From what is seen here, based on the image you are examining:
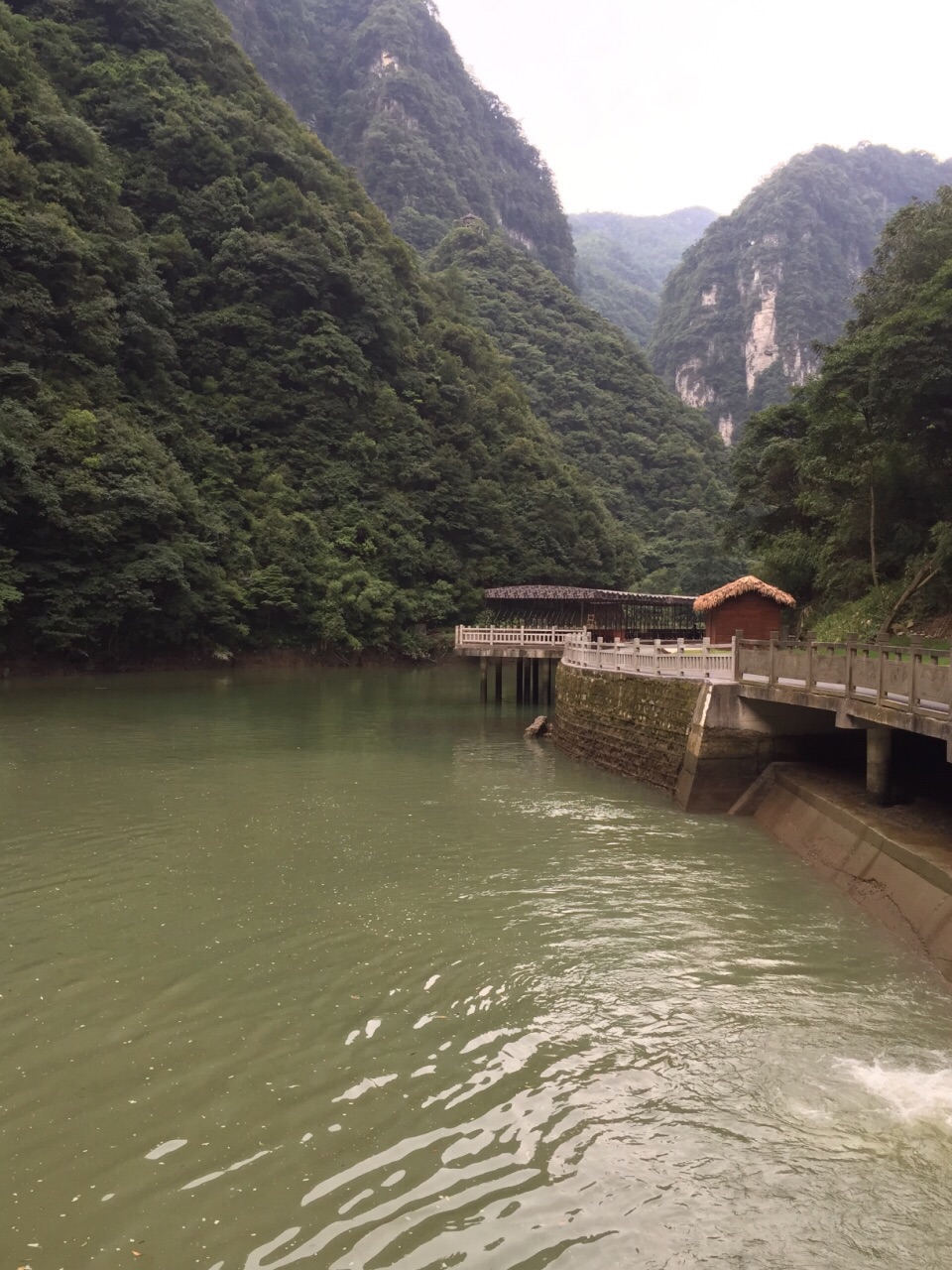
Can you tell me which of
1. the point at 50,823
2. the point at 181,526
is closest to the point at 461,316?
the point at 181,526

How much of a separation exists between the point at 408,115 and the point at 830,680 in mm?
158401

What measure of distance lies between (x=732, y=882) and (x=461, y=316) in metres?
83.0

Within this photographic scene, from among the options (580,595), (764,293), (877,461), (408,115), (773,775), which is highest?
(408,115)

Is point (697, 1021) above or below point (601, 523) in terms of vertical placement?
below

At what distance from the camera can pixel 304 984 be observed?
29.4 feet

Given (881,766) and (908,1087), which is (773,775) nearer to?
(881,766)

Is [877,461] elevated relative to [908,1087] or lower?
elevated

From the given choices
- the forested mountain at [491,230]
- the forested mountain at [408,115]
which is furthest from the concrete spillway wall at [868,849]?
the forested mountain at [408,115]

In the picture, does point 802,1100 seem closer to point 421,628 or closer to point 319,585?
point 319,585

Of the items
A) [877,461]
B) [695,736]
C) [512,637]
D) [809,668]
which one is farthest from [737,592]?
[809,668]

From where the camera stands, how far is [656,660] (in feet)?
68.5

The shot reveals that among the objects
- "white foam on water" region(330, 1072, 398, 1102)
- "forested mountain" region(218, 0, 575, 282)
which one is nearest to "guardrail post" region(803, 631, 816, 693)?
"white foam on water" region(330, 1072, 398, 1102)

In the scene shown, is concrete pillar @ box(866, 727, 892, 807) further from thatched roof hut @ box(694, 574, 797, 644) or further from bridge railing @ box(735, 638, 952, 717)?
thatched roof hut @ box(694, 574, 797, 644)

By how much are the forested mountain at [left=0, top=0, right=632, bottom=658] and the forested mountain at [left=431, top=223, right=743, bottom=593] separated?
15638 millimetres
